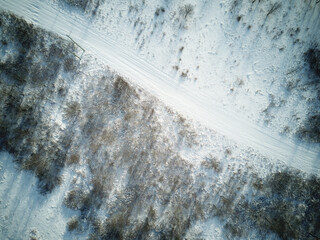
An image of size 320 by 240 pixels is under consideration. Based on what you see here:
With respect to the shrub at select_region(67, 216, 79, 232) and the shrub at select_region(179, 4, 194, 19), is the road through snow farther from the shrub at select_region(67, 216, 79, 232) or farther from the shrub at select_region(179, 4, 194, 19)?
the shrub at select_region(67, 216, 79, 232)

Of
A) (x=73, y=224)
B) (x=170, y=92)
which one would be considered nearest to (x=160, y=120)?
(x=170, y=92)

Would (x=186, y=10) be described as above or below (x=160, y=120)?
above

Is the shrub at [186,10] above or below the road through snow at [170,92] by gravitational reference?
above

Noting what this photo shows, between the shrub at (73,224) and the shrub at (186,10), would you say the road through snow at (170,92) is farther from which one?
the shrub at (73,224)

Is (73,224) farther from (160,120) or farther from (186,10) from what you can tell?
(186,10)

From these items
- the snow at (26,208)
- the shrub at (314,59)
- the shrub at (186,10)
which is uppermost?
the shrub at (314,59)

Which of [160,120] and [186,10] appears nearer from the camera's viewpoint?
[160,120]

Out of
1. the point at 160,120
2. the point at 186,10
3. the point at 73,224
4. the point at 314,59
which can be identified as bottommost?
the point at 73,224

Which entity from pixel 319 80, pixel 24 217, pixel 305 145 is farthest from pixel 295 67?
pixel 24 217

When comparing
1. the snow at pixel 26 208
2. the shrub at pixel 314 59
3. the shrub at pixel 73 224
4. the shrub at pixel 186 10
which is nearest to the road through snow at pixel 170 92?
the shrub at pixel 186 10
